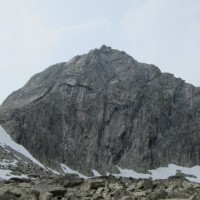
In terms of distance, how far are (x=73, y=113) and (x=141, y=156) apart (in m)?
28.1

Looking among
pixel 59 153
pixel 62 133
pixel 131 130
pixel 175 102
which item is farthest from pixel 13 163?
pixel 175 102

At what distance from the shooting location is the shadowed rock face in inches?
5015

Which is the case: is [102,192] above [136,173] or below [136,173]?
below

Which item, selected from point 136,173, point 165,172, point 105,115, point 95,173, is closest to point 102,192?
point 95,173

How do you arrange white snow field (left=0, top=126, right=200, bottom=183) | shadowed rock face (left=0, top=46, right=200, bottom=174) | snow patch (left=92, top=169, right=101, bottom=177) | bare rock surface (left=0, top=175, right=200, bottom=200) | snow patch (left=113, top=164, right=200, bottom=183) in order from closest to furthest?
bare rock surface (left=0, top=175, right=200, bottom=200) < white snow field (left=0, top=126, right=200, bottom=183) < snow patch (left=92, top=169, right=101, bottom=177) < snow patch (left=113, top=164, right=200, bottom=183) < shadowed rock face (left=0, top=46, right=200, bottom=174)

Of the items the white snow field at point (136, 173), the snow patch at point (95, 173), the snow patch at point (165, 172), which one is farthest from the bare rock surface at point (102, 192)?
the snow patch at point (165, 172)

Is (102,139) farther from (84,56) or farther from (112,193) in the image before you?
(112,193)

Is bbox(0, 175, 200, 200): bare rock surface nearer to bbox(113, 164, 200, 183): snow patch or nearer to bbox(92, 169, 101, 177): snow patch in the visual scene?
bbox(92, 169, 101, 177): snow patch

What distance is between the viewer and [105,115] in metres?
144

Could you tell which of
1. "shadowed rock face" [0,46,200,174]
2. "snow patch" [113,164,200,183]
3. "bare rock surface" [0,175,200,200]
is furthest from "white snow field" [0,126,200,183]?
"bare rock surface" [0,175,200,200]

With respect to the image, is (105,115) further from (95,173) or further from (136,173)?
(95,173)

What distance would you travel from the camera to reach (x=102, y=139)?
454 feet

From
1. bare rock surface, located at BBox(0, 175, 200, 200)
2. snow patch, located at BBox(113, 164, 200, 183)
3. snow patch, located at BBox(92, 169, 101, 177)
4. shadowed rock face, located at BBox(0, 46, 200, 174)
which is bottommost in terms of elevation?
bare rock surface, located at BBox(0, 175, 200, 200)

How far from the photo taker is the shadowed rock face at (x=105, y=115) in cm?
12738
